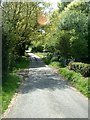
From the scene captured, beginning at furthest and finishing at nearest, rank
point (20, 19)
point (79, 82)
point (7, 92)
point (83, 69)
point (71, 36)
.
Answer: point (71, 36), point (20, 19), point (83, 69), point (79, 82), point (7, 92)

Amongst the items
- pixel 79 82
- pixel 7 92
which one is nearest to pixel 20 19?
pixel 79 82

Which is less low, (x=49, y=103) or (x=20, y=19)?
(x=20, y=19)

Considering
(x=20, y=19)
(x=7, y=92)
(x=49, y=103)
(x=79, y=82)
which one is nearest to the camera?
(x=49, y=103)

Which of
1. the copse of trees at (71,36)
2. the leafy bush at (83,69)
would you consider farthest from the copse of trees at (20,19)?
the leafy bush at (83,69)

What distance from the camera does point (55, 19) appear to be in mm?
39812

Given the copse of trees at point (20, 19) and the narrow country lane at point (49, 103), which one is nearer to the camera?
the narrow country lane at point (49, 103)

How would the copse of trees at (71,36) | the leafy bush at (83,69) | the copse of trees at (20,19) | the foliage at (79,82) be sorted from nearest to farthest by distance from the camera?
the foliage at (79,82) → the leafy bush at (83,69) → the copse of trees at (20,19) → the copse of trees at (71,36)

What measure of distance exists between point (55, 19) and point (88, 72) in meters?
17.3

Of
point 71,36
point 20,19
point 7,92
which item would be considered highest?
point 20,19

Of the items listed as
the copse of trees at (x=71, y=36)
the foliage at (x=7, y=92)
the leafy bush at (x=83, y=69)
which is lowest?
the foliage at (x=7, y=92)

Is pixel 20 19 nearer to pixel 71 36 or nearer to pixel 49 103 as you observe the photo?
pixel 71 36

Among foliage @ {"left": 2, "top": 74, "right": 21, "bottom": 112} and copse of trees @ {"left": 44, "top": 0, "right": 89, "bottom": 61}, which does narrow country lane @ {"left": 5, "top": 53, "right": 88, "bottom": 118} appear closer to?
foliage @ {"left": 2, "top": 74, "right": 21, "bottom": 112}

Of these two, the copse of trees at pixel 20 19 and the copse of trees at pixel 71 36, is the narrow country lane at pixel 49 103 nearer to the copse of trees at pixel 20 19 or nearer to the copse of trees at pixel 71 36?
the copse of trees at pixel 20 19

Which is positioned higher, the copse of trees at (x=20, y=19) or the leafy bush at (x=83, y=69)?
the copse of trees at (x=20, y=19)
